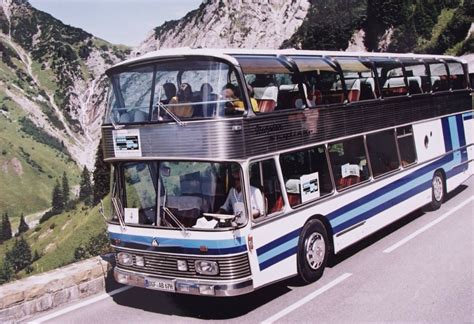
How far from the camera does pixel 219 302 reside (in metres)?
8.38

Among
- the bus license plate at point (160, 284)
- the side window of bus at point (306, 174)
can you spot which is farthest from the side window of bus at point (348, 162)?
the bus license plate at point (160, 284)

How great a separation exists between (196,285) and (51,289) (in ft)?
7.57

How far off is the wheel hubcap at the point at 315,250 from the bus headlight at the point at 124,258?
8.52ft

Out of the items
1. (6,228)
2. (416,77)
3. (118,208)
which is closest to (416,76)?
(416,77)

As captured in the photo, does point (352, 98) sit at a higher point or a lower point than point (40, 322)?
higher

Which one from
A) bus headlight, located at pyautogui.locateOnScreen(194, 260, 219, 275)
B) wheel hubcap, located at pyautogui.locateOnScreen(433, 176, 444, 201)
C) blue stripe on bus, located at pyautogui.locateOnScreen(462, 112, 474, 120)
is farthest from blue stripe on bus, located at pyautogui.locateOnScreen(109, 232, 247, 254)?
blue stripe on bus, located at pyautogui.locateOnScreen(462, 112, 474, 120)

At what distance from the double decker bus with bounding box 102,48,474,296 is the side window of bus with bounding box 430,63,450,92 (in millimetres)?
3983

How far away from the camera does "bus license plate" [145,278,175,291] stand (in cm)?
764

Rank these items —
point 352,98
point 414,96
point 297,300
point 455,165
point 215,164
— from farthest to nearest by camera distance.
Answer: point 455,165, point 414,96, point 352,98, point 297,300, point 215,164

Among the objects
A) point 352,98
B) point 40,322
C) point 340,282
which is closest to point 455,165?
point 352,98

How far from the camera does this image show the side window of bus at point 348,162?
975 centimetres

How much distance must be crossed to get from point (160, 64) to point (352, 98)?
156 inches

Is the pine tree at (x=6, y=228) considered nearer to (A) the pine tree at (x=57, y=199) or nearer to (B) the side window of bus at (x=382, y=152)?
(A) the pine tree at (x=57, y=199)

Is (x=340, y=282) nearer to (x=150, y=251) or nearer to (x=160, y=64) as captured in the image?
(x=150, y=251)
